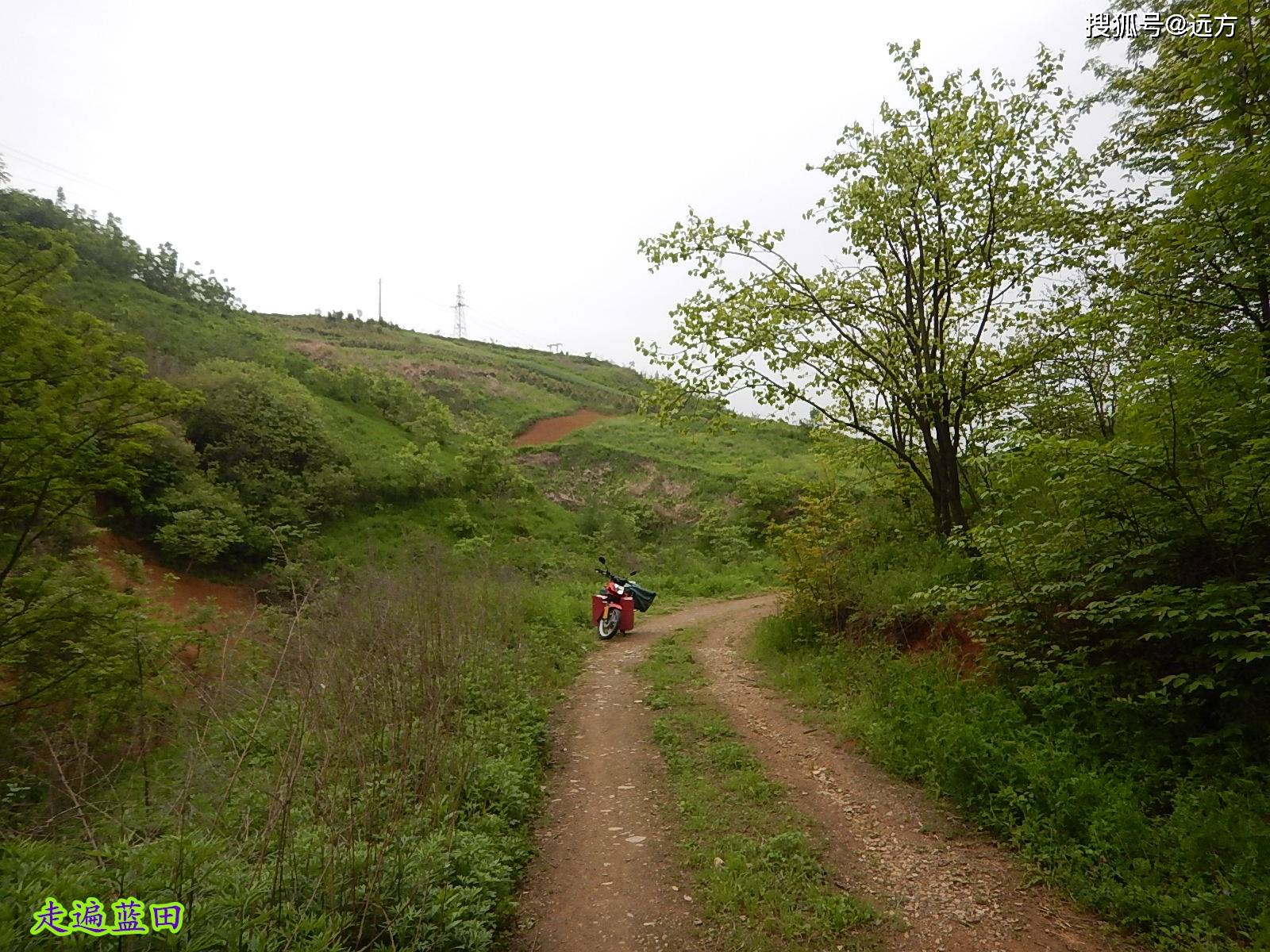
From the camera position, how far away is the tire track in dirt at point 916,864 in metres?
3.55

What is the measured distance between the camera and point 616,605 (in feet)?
42.0

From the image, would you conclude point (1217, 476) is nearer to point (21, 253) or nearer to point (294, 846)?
point (294, 846)

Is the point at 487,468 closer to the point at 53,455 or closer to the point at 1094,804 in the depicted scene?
the point at 53,455

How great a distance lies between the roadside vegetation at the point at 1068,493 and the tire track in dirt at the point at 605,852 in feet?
8.14

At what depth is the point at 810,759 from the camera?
6.20 m

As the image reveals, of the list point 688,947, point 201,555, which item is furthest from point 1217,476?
point 201,555

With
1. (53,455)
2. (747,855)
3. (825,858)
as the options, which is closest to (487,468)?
(53,455)

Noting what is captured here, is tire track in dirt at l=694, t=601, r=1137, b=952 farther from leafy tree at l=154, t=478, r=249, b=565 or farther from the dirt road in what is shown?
leafy tree at l=154, t=478, r=249, b=565

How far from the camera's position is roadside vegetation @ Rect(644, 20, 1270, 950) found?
415 cm

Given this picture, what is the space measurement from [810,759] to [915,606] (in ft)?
9.36

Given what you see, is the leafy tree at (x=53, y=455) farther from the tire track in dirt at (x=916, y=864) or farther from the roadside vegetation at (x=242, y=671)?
the tire track in dirt at (x=916, y=864)

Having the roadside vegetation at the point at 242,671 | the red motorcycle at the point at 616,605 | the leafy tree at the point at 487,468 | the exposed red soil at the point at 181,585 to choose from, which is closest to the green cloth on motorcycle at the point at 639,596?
the red motorcycle at the point at 616,605

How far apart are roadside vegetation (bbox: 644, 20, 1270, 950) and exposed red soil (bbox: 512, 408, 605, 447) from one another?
96.5 feet

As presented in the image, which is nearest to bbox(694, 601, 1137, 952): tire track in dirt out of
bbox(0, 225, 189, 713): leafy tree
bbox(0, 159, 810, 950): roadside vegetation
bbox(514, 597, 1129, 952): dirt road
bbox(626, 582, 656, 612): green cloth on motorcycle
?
bbox(514, 597, 1129, 952): dirt road
